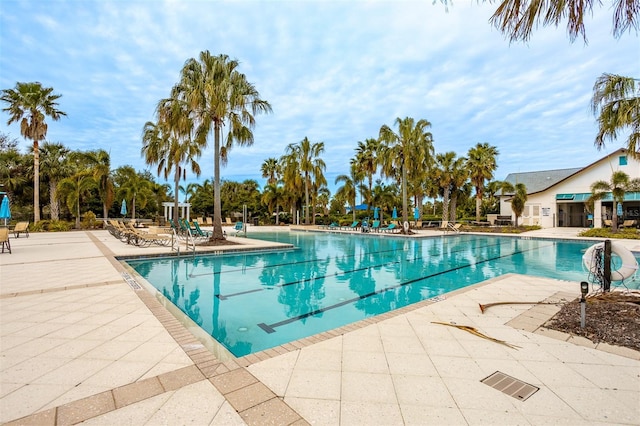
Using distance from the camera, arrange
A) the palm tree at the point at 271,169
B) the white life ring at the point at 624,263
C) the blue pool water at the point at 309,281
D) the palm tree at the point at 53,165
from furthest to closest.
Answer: the palm tree at the point at 271,169
the palm tree at the point at 53,165
the blue pool water at the point at 309,281
the white life ring at the point at 624,263

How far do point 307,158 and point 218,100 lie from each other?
17.1 m

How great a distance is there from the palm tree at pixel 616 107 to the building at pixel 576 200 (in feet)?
70.4

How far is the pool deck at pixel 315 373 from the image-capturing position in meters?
2.10

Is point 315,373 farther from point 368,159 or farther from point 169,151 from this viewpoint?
point 368,159

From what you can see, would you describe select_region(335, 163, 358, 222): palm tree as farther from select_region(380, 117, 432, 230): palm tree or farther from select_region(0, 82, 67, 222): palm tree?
select_region(0, 82, 67, 222): palm tree

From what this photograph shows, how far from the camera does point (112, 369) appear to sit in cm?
270

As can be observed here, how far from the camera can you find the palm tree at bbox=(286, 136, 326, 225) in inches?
1137

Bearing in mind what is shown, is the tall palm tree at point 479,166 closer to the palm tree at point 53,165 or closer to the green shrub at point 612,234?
the green shrub at point 612,234

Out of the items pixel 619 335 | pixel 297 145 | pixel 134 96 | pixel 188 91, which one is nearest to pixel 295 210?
pixel 297 145

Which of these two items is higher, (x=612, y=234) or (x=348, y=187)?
(x=348, y=187)

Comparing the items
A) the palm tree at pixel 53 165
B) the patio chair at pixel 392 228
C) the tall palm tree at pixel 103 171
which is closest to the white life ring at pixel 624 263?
the patio chair at pixel 392 228

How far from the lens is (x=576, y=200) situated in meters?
25.7

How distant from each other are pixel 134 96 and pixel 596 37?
23.7 m

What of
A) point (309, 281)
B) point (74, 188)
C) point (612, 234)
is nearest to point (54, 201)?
point (74, 188)
